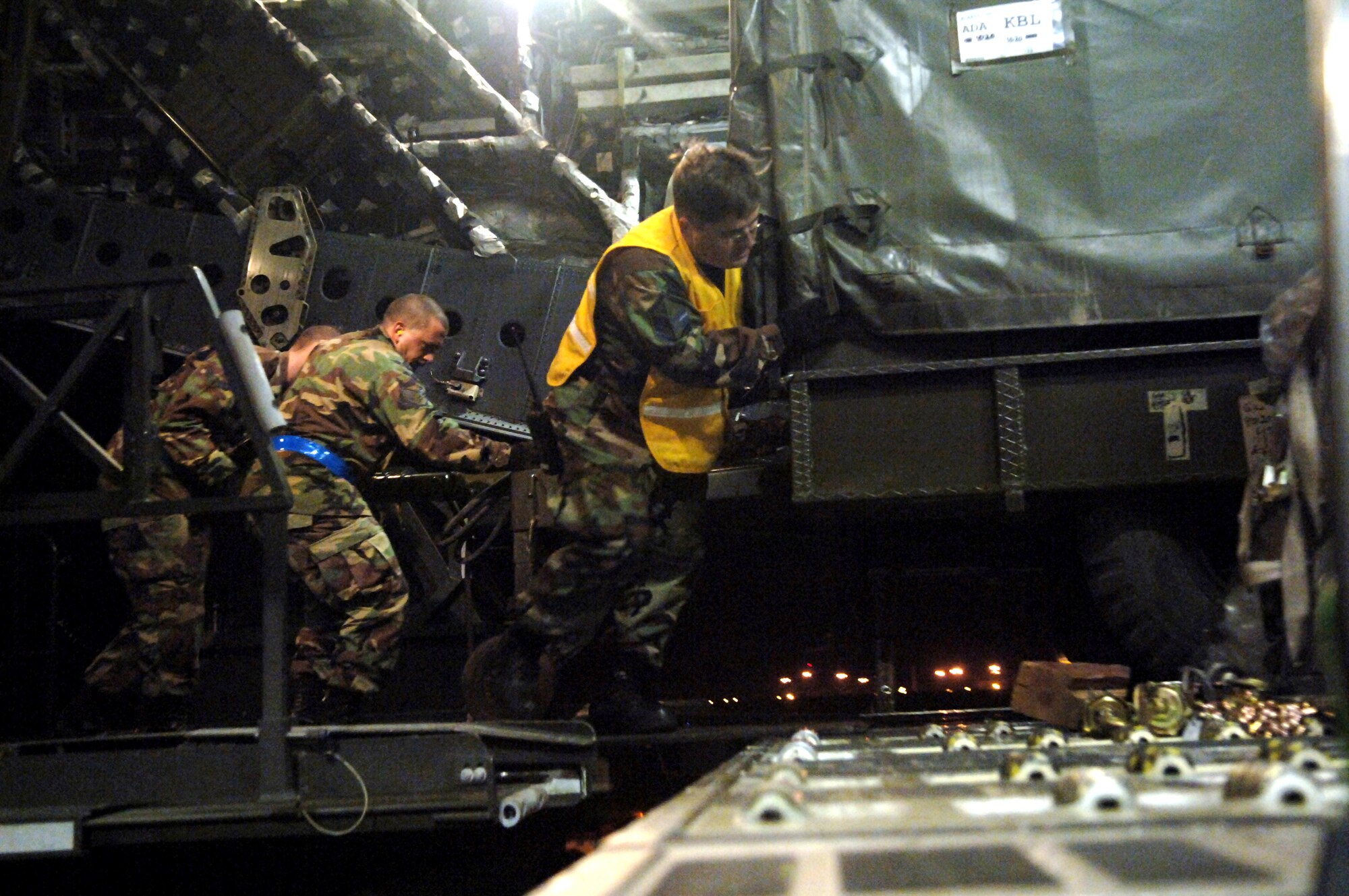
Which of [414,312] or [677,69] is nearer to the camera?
[414,312]

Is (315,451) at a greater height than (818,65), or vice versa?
(818,65)

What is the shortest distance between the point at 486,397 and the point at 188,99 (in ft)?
13.6

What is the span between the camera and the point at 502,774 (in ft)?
12.3

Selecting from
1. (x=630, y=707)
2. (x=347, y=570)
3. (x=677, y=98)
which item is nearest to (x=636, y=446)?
(x=630, y=707)

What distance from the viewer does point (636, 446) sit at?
181 inches

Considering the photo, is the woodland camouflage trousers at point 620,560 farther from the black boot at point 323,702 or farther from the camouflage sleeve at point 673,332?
the black boot at point 323,702

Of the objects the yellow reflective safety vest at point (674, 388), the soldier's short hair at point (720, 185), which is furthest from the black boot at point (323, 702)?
the soldier's short hair at point (720, 185)

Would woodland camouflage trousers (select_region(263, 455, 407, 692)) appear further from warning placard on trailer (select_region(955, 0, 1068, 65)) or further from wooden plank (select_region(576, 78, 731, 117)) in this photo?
wooden plank (select_region(576, 78, 731, 117))

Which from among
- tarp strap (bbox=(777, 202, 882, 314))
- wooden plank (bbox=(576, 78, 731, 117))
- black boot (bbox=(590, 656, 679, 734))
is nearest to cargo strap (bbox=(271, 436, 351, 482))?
black boot (bbox=(590, 656, 679, 734))

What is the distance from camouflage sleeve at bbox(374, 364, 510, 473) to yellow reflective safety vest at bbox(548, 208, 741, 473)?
0.80 m

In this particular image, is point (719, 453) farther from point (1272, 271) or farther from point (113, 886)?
point (113, 886)

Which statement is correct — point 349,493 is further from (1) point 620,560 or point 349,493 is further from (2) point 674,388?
(2) point 674,388

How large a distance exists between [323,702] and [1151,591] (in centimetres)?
319

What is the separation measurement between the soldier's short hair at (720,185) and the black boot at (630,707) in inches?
63.7
